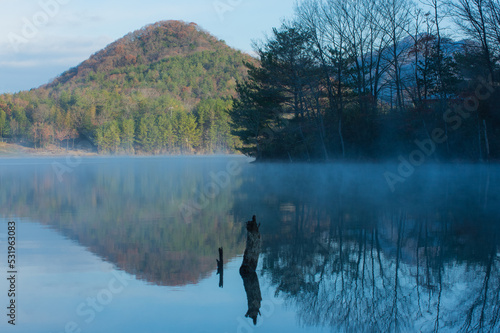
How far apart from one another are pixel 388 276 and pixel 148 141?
311 ft

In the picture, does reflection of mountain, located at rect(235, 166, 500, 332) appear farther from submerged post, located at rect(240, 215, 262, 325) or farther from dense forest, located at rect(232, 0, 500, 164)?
dense forest, located at rect(232, 0, 500, 164)

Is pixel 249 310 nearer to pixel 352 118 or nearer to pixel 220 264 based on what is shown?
pixel 220 264

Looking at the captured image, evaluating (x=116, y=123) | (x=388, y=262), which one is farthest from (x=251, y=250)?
(x=116, y=123)

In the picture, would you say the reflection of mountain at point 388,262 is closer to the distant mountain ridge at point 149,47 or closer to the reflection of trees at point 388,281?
the reflection of trees at point 388,281

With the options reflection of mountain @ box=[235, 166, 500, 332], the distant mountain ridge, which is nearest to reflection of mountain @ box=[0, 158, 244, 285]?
reflection of mountain @ box=[235, 166, 500, 332]

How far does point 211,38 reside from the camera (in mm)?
Answer: 192625

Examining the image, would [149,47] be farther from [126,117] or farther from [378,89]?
[378,89]

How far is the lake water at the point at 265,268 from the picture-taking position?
18.1 ft

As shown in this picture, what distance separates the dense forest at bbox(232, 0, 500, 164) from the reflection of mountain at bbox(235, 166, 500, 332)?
54.1 feet

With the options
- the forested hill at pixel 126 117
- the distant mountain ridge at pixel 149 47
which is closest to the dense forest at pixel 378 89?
the forested hill at pixel 126 117

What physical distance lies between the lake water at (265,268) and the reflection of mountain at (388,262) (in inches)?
1.0

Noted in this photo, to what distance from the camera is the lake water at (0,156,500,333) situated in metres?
5.50

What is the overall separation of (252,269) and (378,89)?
30.0 m

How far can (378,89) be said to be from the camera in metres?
34.9
